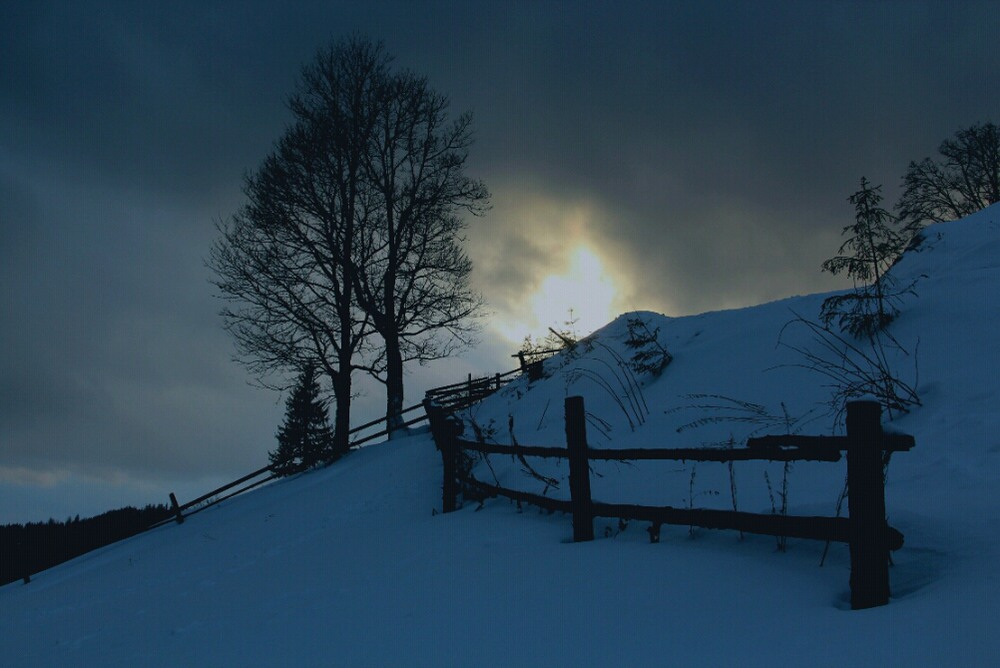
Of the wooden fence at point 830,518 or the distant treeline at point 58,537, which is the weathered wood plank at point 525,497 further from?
the distant treeline at point 58,537

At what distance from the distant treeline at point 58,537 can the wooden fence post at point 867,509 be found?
1945 centimetres

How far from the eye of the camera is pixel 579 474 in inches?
230

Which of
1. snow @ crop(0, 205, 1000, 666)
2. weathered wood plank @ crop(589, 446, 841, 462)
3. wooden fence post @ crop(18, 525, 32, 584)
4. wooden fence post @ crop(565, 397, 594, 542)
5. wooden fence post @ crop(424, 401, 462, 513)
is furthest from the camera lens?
wooden fence post @ crop(18, 525, 32, 584)

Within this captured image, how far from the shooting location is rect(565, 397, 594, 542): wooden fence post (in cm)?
570

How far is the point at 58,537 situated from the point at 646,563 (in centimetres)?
2157

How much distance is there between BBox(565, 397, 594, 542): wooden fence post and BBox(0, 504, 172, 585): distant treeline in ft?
55.3

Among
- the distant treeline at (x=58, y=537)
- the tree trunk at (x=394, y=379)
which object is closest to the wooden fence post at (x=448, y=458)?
the tree trunk at (x=394, y=379)

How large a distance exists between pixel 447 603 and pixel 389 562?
190 centimetres

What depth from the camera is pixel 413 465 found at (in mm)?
12875

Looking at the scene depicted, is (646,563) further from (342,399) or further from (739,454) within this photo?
(342,399)

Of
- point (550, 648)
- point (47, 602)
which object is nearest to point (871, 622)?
point (550, 648)

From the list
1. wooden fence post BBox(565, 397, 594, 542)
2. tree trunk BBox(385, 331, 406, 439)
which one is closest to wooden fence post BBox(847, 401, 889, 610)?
wooden fence post BBox(565, 397, 594, 542)

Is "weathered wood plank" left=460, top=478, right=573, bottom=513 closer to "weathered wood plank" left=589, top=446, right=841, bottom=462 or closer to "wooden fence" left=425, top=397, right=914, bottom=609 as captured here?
"wooden fence" left=425, top=397, right=914, bottom=609

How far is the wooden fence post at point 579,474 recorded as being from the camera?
18.7ft
